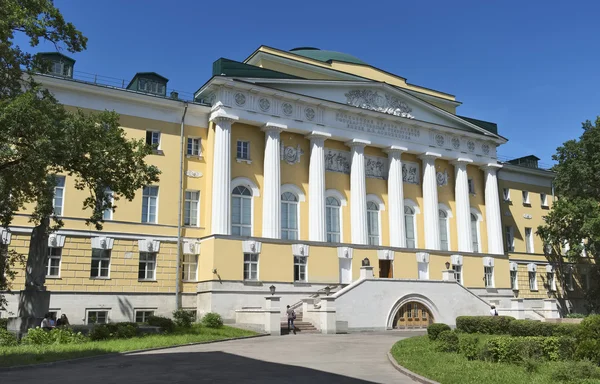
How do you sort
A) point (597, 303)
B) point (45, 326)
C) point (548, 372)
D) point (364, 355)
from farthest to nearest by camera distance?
1. point (597, 303)
2. point (45, 326)
3. point (364, 355)
4. point (548, 372)

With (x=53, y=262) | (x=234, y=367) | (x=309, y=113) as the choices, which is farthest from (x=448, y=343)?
(x=309, y=113)

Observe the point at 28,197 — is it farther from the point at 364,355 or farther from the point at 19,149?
the point at 364,355

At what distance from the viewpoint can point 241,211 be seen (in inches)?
1442

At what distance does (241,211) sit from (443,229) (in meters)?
17.4

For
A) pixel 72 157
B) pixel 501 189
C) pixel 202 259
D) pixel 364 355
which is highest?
pixel 501 189

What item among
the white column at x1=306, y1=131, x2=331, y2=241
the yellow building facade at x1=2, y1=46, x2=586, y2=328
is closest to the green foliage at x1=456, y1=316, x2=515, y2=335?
the yellow building facade at x1=2, y1=46, x2=586, y2=328

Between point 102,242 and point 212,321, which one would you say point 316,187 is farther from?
point 102,242

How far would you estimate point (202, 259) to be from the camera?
35156 millimetres

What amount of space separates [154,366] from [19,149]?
957 cm

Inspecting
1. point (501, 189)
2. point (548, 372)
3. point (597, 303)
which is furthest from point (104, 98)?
point (597, 303)

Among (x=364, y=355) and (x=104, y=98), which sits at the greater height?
(x=104, y=98)

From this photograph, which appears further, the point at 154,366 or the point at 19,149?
the point at 19,149

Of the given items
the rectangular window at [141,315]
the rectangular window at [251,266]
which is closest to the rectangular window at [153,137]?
the rectangular window at [251,266]

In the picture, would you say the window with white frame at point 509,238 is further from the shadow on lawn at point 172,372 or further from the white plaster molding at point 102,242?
the shadow on lawn at point 172,372
